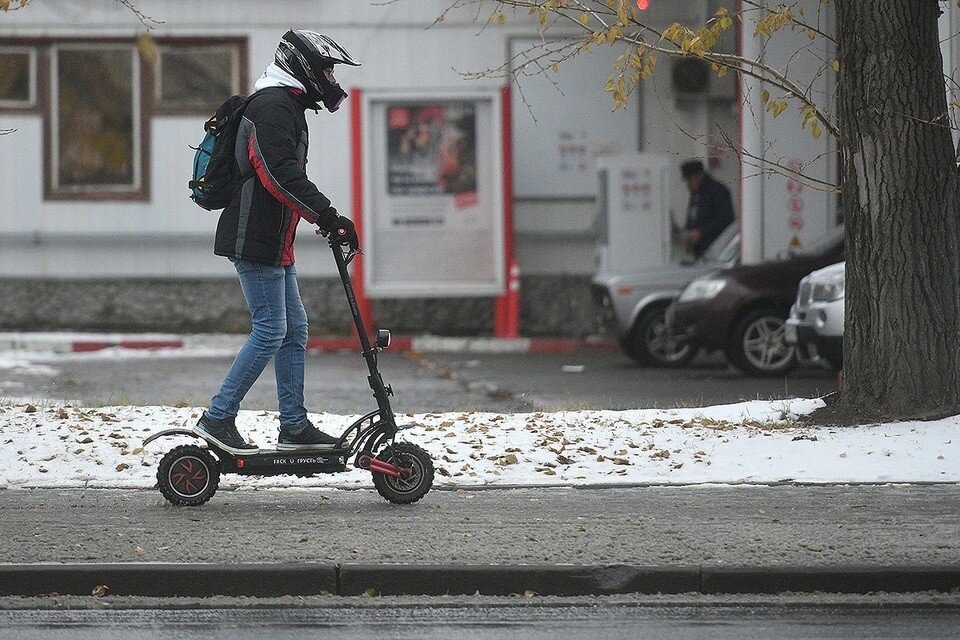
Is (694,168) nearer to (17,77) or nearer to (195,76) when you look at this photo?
(195,76)

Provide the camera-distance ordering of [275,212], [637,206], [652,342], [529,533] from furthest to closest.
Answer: [637,206] < [652,342] < [275,212] < [529,533]

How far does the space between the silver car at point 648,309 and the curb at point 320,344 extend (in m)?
2.52

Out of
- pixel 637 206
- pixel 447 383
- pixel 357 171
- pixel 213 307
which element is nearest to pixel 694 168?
pixel 637 206

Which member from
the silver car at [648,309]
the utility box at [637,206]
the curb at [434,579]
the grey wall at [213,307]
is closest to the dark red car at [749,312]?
the silver car at [648,309]

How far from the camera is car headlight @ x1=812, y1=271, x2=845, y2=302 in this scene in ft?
44.6

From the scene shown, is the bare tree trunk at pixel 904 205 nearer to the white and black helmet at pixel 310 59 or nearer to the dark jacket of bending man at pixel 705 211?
the white and black helmet at pixel 310 59

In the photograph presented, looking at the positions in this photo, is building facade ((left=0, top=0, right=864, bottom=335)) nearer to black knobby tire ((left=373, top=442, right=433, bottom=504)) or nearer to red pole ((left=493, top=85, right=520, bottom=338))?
red pole ((left=493, top=85, right=520, bottom=338))

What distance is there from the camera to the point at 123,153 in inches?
832

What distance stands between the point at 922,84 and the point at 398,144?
36.3ft

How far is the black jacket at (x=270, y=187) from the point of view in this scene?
7.42m

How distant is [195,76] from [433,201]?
3.44 meters

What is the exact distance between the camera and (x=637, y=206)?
19172mm

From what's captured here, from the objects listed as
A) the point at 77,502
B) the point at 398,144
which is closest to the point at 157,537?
the point at 77,502

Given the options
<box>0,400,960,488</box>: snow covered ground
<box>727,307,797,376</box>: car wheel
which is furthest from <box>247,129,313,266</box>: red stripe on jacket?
<box>727,307,797,376</box>: car wheel
